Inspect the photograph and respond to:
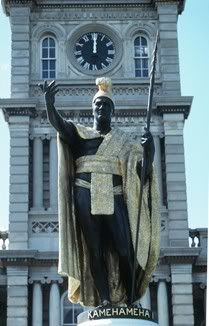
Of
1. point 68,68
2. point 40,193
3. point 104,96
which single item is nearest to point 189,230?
point 40,193

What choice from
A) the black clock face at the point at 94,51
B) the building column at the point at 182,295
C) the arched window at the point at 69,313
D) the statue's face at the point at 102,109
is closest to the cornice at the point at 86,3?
the black clock face at the point at 94,51

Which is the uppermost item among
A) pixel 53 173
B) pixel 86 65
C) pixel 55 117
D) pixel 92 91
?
pixel 86 65

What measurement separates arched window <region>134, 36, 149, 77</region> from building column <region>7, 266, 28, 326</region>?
282 inches

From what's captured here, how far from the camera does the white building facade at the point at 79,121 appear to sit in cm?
2550

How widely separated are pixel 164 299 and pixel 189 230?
210cm

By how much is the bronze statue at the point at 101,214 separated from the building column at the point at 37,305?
739 inches

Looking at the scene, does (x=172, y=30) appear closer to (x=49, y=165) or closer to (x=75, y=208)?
A: (x=49, y=165)

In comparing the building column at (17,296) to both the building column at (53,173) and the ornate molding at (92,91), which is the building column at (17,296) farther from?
the ornate molding at (92,91)

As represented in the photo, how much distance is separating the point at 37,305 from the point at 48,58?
7731 millimetres

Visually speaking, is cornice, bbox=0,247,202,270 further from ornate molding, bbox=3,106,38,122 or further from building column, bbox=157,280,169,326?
ornate molding, bbox=3,106,38,122

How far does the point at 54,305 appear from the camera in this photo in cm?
2539

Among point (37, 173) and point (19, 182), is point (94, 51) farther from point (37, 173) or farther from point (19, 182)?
point (19, 182)

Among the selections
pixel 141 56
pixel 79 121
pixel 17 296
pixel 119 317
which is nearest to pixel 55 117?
pixel 119 317

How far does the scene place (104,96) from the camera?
7176mm
